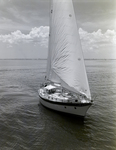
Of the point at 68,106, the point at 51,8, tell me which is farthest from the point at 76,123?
the point at 51,8

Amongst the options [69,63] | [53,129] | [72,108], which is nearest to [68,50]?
[69,63]

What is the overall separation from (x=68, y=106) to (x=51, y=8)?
1767 centimetres

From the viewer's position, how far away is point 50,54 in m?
29.5

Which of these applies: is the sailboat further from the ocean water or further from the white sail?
the ocean water

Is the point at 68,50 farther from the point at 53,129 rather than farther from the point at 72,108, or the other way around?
the point at 53,129

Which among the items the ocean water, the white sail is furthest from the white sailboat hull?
the white sail

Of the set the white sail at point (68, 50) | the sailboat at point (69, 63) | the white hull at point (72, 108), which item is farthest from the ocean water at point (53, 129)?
the white sail at point (68, 50)

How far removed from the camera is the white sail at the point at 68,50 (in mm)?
24500

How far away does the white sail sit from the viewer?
24500 mm

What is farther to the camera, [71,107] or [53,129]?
[71,107]

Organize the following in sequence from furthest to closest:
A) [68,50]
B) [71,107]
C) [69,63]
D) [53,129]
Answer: [69,63] → [68,50] → [71,107] → [53,129]

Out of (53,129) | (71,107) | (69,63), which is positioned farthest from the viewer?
(69,63)

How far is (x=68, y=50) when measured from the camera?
82.1ft

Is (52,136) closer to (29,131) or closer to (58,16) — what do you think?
(29,131)
